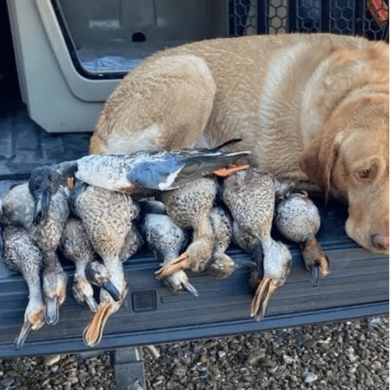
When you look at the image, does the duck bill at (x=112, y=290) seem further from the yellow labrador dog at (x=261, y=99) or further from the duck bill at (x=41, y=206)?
the yellow labrador dog at (x=261, y=99)

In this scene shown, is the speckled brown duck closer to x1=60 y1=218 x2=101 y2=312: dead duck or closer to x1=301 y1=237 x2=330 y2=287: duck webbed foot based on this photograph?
x1=60 y1=218 x2=101 y2=312: dead duck

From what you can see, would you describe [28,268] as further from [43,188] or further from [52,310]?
[43,188]

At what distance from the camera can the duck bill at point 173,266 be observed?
7.67 feet

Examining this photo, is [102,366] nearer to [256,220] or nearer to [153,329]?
[153,329]

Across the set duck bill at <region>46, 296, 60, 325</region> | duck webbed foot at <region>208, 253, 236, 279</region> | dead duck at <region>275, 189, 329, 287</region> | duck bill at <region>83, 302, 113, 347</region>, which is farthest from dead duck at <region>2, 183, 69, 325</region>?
dead duck at <region>275, 189, 329, 287</region>

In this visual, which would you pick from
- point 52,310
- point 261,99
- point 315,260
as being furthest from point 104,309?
point 261,99

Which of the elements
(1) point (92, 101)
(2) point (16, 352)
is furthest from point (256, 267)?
(1) point (92, 101)

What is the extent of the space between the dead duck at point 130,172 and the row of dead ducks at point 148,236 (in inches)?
1.2

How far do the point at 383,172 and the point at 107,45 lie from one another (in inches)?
85.1

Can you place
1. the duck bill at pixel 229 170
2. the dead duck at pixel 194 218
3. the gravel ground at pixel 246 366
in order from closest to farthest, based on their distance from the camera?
1. the dead duck at pixel 194 218
2. the duck bill at pixel 229 170
3. the gravel ground at pixel 246 366

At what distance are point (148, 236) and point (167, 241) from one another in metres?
0.08

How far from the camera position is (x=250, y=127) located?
137 inches

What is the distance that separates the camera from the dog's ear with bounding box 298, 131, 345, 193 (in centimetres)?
280

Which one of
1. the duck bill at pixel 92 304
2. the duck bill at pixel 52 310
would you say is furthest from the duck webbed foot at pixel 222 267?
the duck bill at pixel 52 310
